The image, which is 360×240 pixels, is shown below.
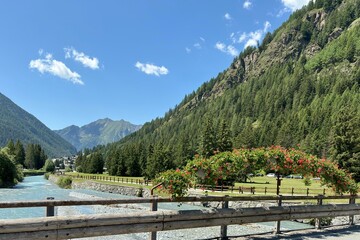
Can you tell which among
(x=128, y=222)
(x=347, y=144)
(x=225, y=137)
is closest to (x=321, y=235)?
(x=128, y=222)

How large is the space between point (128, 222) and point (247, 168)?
16.2ft

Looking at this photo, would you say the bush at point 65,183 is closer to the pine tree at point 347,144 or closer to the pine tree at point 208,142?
the pine tree at point 208,142

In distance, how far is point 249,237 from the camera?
35.7 ft

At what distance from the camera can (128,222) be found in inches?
339

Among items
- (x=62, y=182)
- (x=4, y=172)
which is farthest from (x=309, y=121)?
(x=4, y=172)

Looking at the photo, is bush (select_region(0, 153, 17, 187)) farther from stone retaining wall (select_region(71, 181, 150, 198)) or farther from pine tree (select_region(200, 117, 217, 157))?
pine tree (select_region(200, 117, 217, 157))

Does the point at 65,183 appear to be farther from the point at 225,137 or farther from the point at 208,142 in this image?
the point at 225,137

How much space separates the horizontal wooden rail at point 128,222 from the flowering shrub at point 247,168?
35.8 inches

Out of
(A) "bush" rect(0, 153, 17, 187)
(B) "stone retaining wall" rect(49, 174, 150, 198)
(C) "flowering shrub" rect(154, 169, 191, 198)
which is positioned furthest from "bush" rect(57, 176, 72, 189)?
(C) "flowering shrub" rect(154, 169, 191, 198)

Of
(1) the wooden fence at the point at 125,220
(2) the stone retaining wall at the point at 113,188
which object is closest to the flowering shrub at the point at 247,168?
(1) the wooden fence at the point at 125,220

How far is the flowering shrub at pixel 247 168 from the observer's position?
397 inches

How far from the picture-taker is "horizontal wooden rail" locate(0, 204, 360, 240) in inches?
Result: 288

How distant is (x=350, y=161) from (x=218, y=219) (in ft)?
174

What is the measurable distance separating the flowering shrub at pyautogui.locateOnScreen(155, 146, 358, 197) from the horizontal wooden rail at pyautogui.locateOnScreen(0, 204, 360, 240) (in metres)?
0.91
